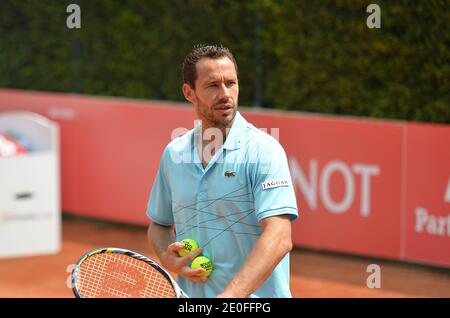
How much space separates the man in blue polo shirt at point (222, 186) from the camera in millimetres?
3730

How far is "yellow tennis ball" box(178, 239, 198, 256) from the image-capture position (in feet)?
12.8

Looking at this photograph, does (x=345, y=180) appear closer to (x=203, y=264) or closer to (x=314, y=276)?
(x=314, y=276)

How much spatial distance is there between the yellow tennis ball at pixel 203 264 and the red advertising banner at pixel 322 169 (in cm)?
437

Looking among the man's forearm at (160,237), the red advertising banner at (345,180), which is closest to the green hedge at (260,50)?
the red advertising banner at (345,180)

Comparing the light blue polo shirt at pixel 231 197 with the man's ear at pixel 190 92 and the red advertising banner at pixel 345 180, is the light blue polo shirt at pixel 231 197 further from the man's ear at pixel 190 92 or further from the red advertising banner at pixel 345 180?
the red advertising banner at pixel 345 180

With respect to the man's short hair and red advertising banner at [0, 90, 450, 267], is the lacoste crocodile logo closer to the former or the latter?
the man's short hair

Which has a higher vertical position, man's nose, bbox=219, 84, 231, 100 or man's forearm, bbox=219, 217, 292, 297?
man's nose, bbox=219, 84, 231, 100

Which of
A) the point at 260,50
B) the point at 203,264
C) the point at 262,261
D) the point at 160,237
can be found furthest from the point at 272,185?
the point at 260,50

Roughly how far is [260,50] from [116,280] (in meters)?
5.41

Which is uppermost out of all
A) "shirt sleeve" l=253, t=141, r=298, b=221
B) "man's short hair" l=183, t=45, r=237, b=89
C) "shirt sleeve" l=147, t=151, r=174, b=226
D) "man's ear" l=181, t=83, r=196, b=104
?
"man's short hair" l=183, t=45, r=237, b=89

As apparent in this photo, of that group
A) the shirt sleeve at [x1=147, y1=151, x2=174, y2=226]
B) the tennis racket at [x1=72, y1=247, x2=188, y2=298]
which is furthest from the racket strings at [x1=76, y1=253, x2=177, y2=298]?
the shirt sleeve at [x1=147, y1=151, x2=174, y2=226]

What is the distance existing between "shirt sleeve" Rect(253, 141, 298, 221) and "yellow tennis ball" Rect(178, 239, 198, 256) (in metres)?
0.36

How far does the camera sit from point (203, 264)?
390 centimetres

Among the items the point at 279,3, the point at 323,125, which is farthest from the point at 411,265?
the point at 279,3
